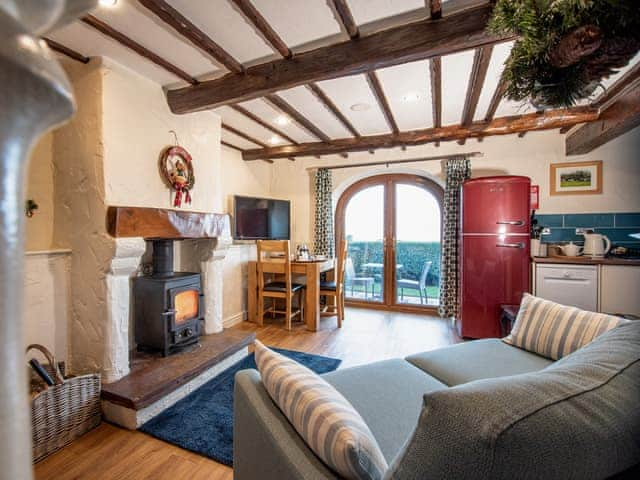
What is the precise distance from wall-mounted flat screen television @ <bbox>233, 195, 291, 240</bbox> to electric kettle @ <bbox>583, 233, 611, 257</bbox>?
3609mm

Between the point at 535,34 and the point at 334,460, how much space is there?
123cm

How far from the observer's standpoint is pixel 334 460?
73 cm

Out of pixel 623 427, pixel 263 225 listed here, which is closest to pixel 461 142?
pixel 263 225

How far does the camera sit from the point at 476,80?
236cm

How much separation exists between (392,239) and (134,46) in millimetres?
3718

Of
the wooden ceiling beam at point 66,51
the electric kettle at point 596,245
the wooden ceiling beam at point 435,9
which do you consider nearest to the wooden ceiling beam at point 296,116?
the wooden ceiling beam at point 66,51

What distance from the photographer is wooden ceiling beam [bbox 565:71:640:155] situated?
7.57 feet

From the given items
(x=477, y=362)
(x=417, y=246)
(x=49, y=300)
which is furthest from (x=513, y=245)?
(x=49, y=300)

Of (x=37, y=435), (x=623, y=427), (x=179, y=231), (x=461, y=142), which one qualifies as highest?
(x=461, y=142)

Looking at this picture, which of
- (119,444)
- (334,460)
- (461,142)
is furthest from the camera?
(461,142)

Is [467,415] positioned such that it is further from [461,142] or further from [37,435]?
[461,142]

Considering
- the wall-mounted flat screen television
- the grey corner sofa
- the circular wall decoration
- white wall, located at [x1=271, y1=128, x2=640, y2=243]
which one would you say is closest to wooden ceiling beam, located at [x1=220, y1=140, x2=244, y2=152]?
the wall-mounted flat screen television

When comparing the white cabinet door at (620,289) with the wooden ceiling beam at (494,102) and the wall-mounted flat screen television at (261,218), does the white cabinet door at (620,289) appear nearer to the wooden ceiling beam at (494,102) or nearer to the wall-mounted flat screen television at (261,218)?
the wooden ceiling beam at (494,102)

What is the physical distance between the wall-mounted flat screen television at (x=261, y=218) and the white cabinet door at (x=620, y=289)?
367 centimetres
